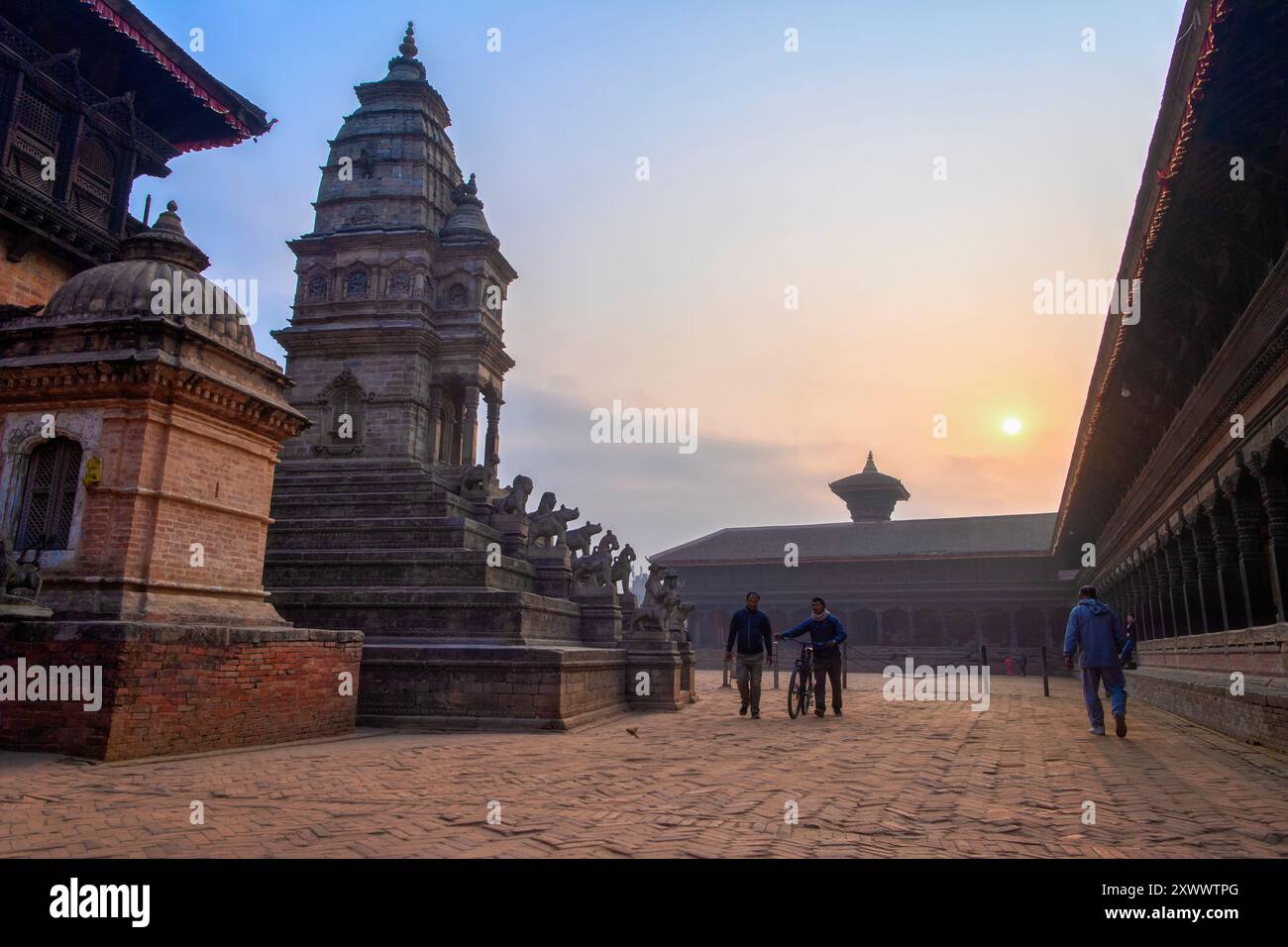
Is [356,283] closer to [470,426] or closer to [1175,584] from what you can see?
[470,426]

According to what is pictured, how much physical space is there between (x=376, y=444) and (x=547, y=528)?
560 centimetres

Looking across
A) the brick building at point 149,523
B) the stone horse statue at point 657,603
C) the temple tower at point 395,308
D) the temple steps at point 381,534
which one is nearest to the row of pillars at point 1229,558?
the stone horse statue at point 657,603

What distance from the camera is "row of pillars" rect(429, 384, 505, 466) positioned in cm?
2136

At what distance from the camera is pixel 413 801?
5.71 m

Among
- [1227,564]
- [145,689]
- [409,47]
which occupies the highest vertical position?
[409,47]

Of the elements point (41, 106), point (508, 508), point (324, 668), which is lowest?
point (324, 668)

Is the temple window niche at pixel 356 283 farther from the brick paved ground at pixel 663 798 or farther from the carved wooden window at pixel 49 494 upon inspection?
the brick paved ground at pixel 663 798

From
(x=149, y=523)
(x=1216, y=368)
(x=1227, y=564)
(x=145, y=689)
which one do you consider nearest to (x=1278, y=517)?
(x=1216, y=368)

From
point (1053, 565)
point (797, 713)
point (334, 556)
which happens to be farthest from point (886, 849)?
point (1053, 565)

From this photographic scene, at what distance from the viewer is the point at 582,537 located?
18.2m

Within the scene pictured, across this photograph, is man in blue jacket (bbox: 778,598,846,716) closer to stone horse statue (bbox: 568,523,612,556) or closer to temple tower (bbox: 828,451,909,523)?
stone horse statue (bbox: 568,523,612,556)
